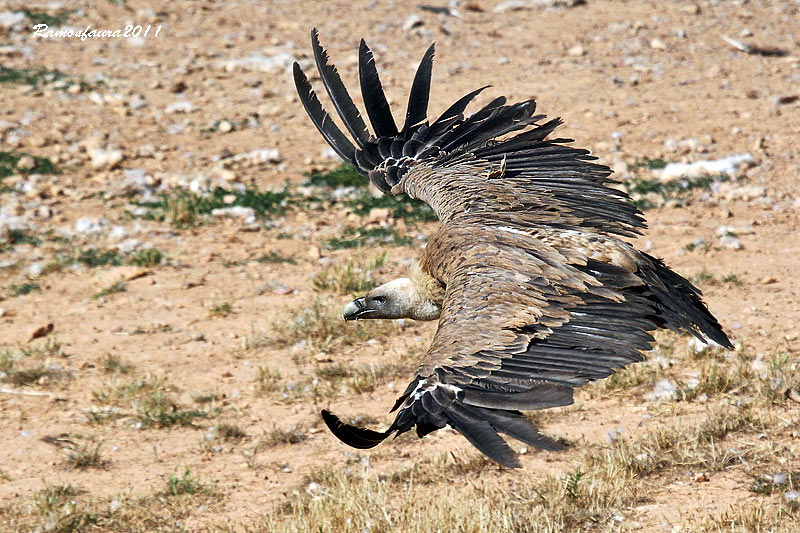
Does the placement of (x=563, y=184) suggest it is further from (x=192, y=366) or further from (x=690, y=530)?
(x=192, y=366)

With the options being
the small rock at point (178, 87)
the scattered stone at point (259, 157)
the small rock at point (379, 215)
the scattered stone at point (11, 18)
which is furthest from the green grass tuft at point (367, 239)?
the scattered stone at point (11, 18)

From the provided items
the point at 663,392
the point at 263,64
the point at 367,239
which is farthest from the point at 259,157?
the point at 663,392

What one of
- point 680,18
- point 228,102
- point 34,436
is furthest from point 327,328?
point 680,18

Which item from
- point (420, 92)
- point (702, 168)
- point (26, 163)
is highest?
point (420, 92)

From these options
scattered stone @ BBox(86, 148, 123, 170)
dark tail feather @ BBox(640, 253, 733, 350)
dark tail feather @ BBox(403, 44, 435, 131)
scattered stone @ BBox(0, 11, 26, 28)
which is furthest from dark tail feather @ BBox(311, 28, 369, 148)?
scattered stone @ BBox(0, 11, 26, 28)

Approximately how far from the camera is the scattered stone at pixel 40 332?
6279 millimetres

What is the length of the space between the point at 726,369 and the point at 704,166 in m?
3.30

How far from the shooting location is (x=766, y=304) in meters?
6.05

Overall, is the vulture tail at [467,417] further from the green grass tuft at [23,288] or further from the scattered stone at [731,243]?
the green grass tuft at [23,288]

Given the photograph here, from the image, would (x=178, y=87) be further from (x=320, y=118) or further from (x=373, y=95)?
(x=373, y=95)

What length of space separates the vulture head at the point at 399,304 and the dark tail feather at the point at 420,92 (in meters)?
1.24

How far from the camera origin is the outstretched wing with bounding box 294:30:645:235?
4820 millimetres

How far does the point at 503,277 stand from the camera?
4.02m

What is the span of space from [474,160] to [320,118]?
941 millimetres
